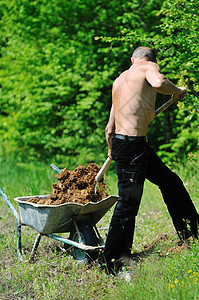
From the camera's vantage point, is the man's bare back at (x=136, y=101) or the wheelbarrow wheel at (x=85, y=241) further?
the wheelbarrow wheel at (x=85, y=241)

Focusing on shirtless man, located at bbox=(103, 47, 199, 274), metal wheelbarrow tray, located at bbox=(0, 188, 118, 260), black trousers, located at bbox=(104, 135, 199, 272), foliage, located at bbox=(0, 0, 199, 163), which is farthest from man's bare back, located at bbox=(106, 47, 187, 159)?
foliage, located at bbox=(0, 0, 199, 163)

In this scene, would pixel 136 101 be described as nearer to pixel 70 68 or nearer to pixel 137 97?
pixel 137 97

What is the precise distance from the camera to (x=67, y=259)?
3.87 m

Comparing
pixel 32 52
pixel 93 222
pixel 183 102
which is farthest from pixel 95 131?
pixel 93 222

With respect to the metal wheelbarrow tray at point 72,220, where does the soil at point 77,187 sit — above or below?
above

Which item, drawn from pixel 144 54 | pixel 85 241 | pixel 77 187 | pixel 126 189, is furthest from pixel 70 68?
pixel 126 189

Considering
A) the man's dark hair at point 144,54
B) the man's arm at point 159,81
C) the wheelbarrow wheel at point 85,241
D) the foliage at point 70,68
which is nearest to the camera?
the man's arm at point 159,81

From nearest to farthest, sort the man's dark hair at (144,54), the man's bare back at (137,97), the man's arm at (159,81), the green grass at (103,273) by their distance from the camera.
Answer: the green grass at (103,273) < the man's arm at (159,81) < the man's bare back at (137,97) < the man's dark hair at (144,54)

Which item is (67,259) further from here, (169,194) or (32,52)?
(32,52)

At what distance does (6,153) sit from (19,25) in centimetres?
388

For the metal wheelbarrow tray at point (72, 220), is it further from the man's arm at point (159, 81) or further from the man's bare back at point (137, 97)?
the man's arm at point (159, 81)

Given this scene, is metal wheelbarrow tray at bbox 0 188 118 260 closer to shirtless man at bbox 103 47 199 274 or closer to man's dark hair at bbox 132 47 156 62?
shirtless man at bbox 103 47 199 274

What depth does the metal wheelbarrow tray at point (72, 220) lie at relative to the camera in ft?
11.4

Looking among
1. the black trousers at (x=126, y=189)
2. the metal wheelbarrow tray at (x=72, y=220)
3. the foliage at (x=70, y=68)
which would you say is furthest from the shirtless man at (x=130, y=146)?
the foliage at (x=70, y=68)
